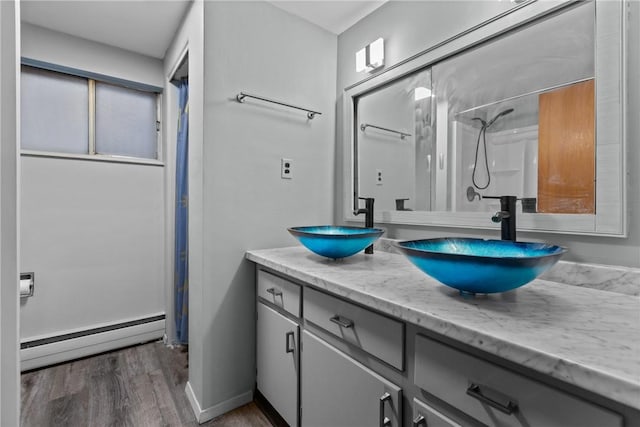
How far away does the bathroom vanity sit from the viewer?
53cm

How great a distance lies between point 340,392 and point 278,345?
17.5 inches

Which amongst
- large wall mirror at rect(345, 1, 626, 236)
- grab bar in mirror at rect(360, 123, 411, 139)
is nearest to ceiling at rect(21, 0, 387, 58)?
large wall mirror at rect(345, 1, 626, 236)

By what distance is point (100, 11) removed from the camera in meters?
1.86

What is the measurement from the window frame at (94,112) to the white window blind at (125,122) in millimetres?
27

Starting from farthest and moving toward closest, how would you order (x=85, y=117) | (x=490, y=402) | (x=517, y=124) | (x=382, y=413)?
(x=85, y=117)
(x=517, y=124)
(x=382, y=413)
(x=490, y=402)

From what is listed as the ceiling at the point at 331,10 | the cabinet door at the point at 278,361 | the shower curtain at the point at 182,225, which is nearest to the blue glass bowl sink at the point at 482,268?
the cabinet door at the point at 278,361

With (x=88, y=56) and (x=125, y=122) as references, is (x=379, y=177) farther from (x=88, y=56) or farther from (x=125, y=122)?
(x=88, y=56)

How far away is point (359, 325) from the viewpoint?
0.94 meters

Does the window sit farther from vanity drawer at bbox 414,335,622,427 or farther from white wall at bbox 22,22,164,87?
vanity drawer at bbox 414,335,622,427

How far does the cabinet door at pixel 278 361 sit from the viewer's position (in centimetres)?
127

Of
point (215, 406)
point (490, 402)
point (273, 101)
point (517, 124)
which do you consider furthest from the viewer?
point (273, 101)

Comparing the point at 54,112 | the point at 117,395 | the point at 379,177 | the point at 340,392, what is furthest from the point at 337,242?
the point at 54,112

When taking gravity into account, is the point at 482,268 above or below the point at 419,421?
above

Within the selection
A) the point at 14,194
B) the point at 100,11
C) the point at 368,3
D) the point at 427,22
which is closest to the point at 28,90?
the point at 100,11
